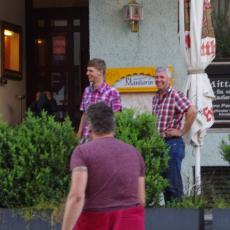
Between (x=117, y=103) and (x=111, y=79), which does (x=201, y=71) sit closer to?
(x=117, y=103)

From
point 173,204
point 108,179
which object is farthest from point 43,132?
point 108,179

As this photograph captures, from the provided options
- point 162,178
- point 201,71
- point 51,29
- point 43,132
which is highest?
point 51,29

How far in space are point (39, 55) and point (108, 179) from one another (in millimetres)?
8655

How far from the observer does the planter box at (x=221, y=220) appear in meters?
7.71

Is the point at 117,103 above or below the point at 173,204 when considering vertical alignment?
above

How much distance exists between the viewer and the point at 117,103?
840cm

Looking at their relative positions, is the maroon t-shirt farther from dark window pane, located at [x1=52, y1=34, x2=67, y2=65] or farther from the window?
dark window pane, located at [x1=52, y1=34, x2=67, y2=65]

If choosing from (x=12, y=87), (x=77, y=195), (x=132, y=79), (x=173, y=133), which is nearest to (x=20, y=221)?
(x=173, y=133)

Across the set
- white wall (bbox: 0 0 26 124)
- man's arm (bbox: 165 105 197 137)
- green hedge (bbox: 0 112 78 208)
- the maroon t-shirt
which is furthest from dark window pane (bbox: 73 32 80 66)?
the maroon t-shirt

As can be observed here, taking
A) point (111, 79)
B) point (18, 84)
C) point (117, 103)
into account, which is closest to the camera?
point (117, 103)

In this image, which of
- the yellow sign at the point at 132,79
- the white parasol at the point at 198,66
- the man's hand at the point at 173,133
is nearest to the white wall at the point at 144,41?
the yellow sign at the point at 132,79

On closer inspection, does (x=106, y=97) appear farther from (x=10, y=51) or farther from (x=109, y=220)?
(x=10, y=51)

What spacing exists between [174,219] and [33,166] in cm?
156

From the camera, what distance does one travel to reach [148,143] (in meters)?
7.91
